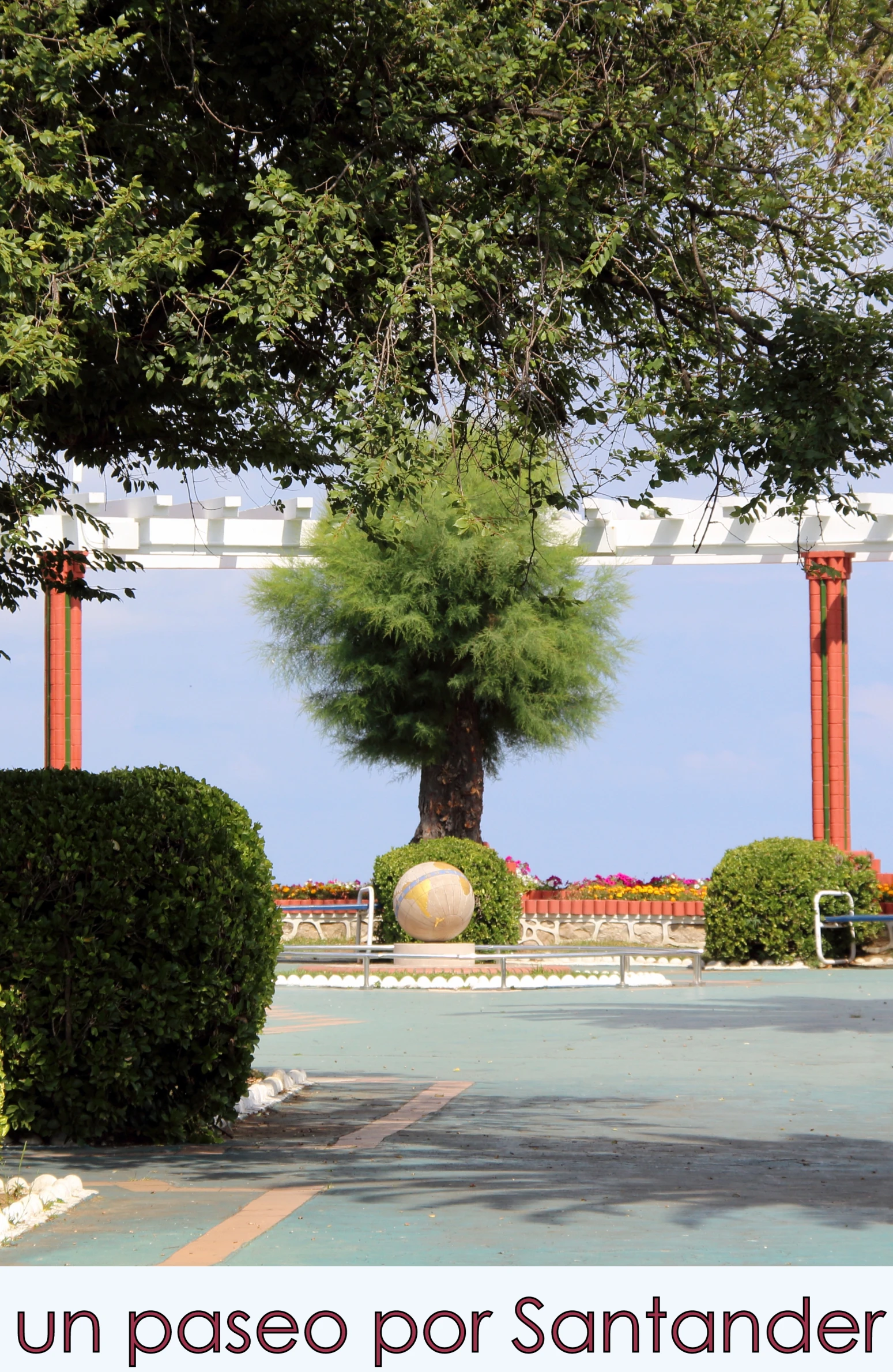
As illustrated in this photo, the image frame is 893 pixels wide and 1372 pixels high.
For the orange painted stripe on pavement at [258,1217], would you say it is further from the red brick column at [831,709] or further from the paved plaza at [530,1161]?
the red brick column at [831,709]

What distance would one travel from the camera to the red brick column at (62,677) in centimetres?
2380

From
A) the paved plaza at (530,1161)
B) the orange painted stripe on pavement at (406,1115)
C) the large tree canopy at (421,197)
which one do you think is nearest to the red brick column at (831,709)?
the paved plaza at (530,1161)

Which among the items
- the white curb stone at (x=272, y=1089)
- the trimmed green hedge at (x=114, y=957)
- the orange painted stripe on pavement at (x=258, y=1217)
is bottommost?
the white curb stone at (x=272, y=1089)

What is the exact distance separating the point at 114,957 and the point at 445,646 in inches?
653

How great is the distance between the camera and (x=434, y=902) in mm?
20156

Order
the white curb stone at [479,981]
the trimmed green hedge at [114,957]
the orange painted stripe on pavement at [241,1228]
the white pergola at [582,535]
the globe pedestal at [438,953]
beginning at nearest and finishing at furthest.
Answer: the orange painted stripe on pavement at [241,1228]
the trimmed green hedge at [114,957]
the white curb stone at [479,981]
the globe pedestal at [438,953]
the white pergola at [582,535]

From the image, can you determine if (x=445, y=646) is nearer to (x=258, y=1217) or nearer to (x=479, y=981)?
(x=479, y=981)

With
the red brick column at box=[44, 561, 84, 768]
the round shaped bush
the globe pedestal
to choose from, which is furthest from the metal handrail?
the red brick column at box=[44, 561, 84, 768]

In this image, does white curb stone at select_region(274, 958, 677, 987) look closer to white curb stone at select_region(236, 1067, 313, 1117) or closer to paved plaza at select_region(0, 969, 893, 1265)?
paved plaza at select_region(0, 969, 893, 1265)

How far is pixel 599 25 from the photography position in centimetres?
643

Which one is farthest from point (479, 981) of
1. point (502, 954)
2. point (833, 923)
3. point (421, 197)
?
point (421, 197)

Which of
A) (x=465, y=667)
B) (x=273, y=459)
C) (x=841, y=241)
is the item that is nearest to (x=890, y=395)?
(x=841, y=241)

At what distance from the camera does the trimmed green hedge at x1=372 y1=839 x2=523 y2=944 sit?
72.3 ft

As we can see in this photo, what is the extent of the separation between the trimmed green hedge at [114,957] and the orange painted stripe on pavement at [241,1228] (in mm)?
1393
